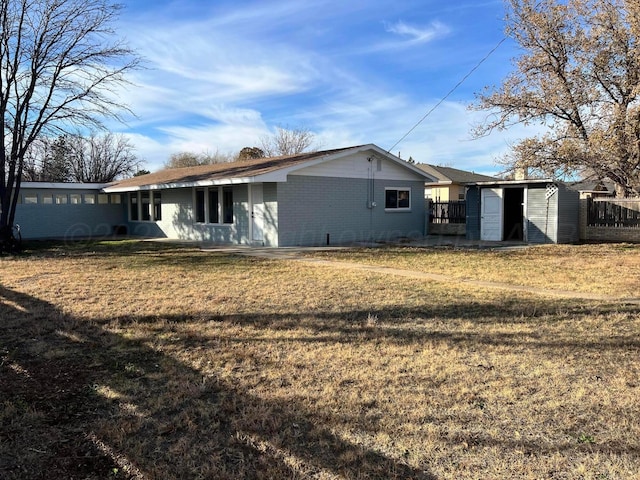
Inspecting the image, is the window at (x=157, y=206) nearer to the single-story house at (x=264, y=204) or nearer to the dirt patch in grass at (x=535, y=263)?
the single-story house at (x=264, y=204)

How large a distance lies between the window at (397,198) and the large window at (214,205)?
6.29 meters

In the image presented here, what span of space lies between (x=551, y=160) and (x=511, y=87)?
12.0ft

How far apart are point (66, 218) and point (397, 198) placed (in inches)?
614

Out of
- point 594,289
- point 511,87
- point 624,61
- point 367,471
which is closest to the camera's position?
point 367,471

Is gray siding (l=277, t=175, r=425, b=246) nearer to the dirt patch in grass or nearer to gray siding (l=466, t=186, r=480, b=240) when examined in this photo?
gray siding (l=466, t=186, r=480, b=240)

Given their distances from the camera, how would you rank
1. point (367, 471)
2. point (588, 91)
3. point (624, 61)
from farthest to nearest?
point (588, 91)
point (624, 61)
point (367, 471)

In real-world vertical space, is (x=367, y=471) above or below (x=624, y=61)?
below

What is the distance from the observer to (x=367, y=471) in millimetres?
2760

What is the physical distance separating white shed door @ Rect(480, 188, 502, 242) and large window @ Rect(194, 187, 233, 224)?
958cm

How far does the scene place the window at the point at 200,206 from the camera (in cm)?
1888

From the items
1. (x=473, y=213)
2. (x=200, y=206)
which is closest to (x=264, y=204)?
(x=200, y=206)

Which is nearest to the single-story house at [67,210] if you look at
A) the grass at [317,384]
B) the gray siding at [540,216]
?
the grass at [317,384]

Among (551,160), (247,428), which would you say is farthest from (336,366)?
(551,160)

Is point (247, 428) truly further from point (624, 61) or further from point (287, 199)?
point (624, 61)
